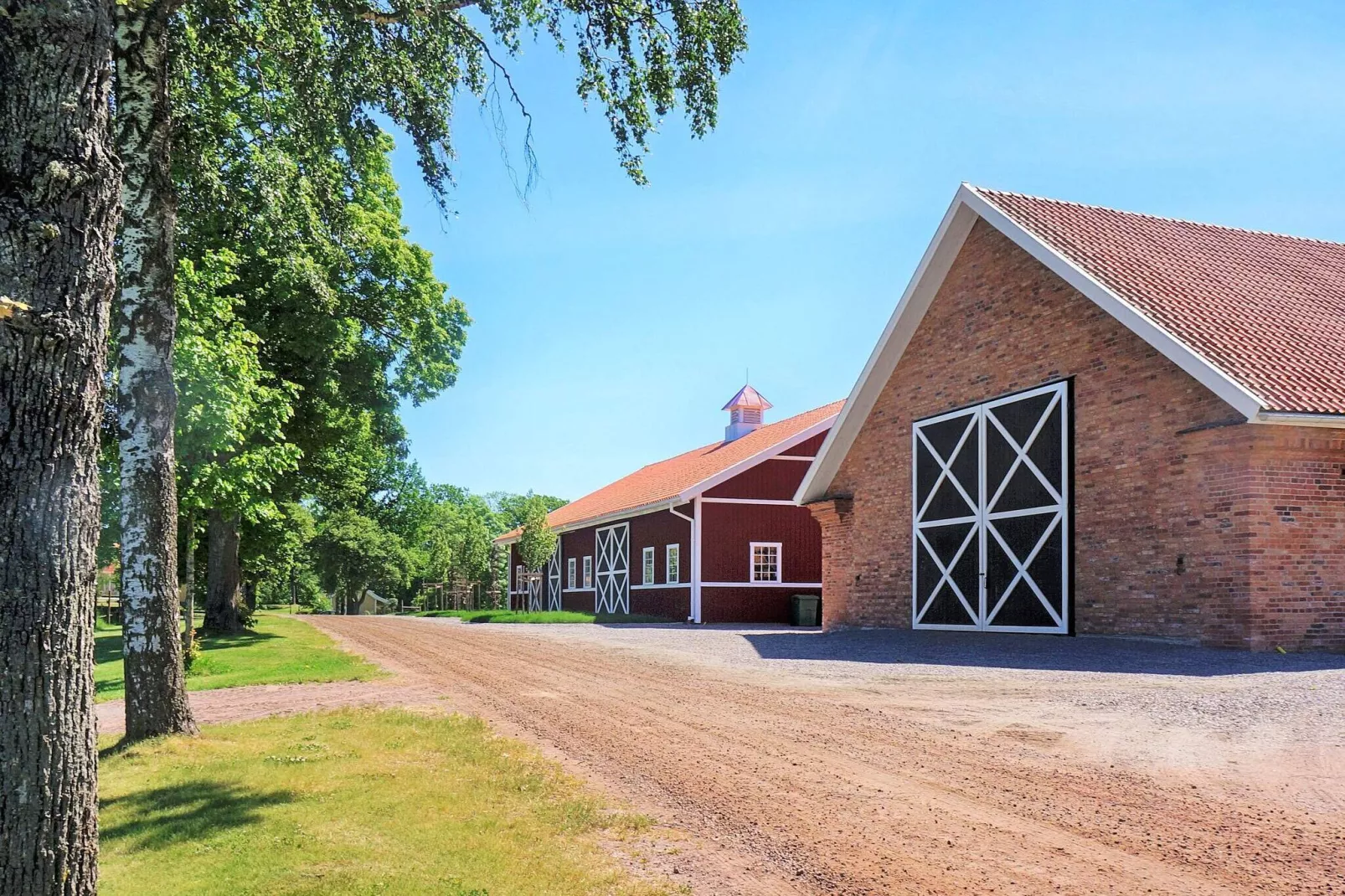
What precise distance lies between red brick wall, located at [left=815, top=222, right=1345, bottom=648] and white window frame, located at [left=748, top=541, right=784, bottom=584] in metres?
10.6

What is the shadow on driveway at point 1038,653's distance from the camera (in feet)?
34.3

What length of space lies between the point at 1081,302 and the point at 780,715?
27.6 feet

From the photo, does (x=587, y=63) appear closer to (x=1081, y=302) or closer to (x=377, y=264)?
(x=1081, y=302)

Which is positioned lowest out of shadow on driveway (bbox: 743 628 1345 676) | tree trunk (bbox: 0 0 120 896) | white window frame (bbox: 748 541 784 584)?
shadow on driveway (bbox: 743 628 1345 676)

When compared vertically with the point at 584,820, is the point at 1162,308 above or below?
above

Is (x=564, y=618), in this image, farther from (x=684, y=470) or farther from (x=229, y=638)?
(x=229, y=638)

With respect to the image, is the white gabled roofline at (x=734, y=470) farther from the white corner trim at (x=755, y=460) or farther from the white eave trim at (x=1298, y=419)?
the white eave trim at (x=1298, y=419)

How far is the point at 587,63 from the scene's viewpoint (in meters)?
8.74

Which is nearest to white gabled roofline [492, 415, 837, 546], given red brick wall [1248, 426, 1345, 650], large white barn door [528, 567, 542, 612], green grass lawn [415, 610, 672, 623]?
green grass lawn [415, 610, 672, 623]

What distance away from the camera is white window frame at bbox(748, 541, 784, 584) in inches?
1111

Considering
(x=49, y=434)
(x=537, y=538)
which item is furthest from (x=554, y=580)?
(x=49, y=434)

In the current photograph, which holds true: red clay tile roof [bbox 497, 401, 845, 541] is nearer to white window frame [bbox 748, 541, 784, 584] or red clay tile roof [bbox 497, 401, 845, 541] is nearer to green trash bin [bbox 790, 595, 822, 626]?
white window frame [bbox 748, 541, 784, 584]

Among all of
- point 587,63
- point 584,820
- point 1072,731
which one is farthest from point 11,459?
point 1072,731

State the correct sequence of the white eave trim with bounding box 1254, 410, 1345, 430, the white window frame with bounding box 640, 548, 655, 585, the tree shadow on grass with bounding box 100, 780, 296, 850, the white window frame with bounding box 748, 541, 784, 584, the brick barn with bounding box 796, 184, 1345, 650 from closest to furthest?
1. the tree shadow on grass with bounding box 100, 780, 296, 850
2. the white eave trim with bounding box 1254, 410, 1345, 430
3. the brick barn with bounding box 796, 184, 1345, 650
4. the white window frame with bounding box 748, 541, 784, 584
5. the white window frame with bounding box 640, 548, 655, 585
